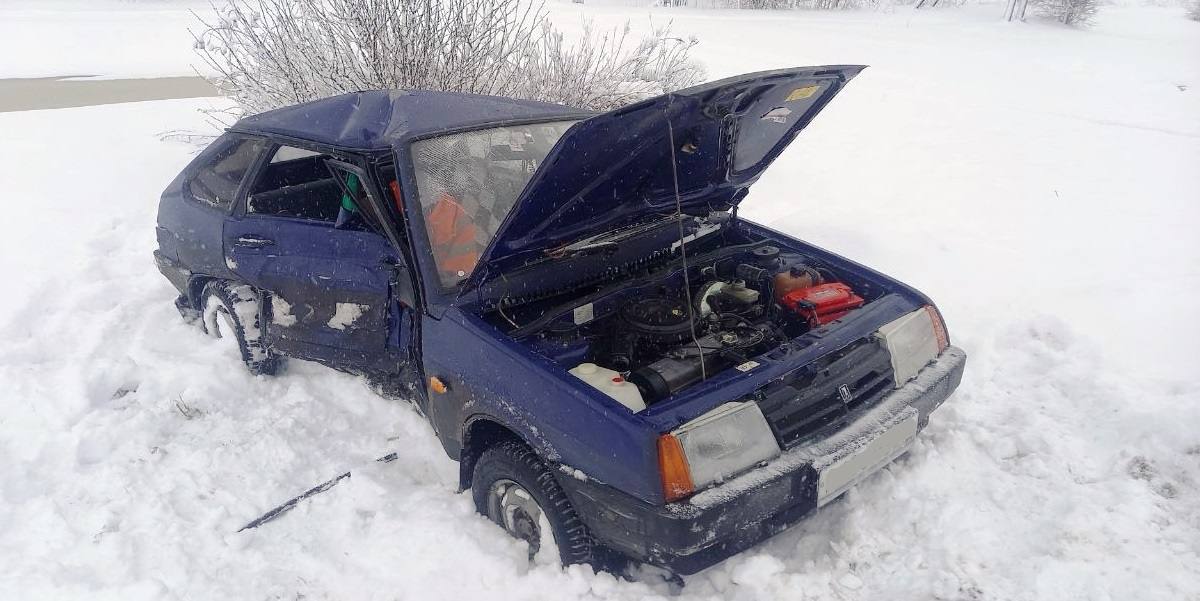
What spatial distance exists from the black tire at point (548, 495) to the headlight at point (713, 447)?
440 mm

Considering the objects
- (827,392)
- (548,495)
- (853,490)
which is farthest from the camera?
(853,490)

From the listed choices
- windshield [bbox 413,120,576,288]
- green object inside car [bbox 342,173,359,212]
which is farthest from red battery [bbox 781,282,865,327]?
green object inside car [bbox 342,173,359,212]

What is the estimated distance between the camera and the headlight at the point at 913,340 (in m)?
2.70

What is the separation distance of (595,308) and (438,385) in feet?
2.31

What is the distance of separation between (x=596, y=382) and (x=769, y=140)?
60.3 inches

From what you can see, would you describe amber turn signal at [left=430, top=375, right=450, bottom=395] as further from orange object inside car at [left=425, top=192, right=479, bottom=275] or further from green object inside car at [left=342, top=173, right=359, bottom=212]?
green object inside car at [left=342, top=173, right=359, bottom=212]

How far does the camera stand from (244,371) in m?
3.89

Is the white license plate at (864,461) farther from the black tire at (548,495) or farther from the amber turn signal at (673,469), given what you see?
the black tire at (548,495)

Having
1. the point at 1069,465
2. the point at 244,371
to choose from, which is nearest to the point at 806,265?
the point at 1069,465

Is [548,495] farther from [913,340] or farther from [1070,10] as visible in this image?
[1070,10]

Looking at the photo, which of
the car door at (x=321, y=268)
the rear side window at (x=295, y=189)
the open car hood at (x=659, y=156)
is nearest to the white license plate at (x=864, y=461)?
the open car hood at (x=659, y=156)

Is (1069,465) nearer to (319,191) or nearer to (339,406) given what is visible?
(339,406)

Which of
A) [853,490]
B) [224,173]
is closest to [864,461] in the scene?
[853,490]

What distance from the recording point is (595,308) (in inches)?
113
